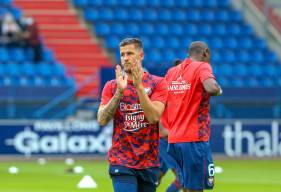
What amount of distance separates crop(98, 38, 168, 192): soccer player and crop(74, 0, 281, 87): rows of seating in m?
22.5

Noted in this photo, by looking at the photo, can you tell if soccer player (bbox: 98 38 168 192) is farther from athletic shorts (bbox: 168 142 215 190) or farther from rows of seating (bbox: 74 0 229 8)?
rows of seating (bbox: 74 0 229 8)

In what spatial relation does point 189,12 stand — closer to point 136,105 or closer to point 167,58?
point 167,58

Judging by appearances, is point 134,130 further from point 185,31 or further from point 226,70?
point 185,31

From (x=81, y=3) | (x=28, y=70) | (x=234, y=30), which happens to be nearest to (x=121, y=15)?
(x=81, y=3)

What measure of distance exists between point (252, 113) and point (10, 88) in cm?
700

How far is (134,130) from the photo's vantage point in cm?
845

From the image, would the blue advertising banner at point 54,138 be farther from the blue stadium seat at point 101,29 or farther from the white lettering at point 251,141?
the blue stadium seat at point 101,29

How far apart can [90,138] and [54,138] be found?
0.99 m

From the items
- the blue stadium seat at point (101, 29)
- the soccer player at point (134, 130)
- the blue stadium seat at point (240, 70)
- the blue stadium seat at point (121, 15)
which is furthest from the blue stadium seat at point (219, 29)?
the soccer player at point (134, 130)

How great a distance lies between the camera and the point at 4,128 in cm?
2477

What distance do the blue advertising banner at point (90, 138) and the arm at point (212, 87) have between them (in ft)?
50.0

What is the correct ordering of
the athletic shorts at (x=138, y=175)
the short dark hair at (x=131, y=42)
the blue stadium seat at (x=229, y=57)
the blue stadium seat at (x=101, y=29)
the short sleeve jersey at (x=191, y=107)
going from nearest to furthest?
the short dark hair at (x=131, y=42) → the athletic shorts at (x=138, y=175) → the short sleeve jersey at (x=191, y=107) → the blue stadium seat at (x=229, y=57) → the blue stadium seat at (x=101, y=29)

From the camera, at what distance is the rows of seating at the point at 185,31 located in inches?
1255

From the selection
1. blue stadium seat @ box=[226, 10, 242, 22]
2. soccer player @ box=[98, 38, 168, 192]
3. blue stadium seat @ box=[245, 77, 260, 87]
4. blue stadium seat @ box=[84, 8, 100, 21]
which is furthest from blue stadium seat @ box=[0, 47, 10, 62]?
soccer player @ box=[98, 38, 168, 192]
